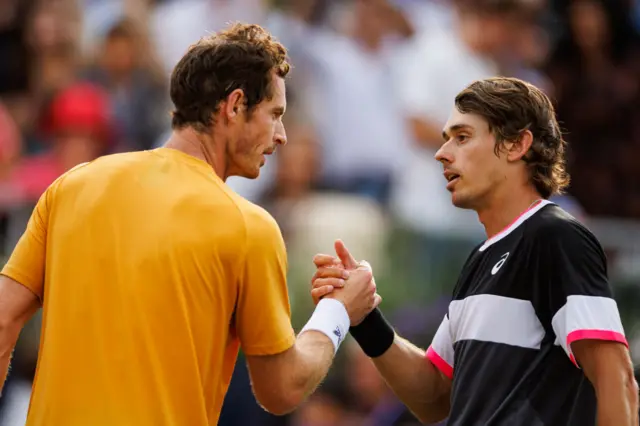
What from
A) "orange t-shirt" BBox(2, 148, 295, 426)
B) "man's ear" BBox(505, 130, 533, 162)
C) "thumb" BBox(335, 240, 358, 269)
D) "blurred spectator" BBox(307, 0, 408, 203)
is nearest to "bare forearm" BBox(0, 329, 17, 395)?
"orange t-shirt" BBox(2, 148, 295, 426)

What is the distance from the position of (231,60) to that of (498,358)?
149cm

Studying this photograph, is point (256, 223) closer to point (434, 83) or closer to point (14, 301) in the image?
point (14, 301)

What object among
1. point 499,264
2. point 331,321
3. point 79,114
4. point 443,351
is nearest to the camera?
point 499,264

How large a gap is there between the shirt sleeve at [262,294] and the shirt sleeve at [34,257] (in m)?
0.77

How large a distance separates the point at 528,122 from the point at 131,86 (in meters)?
6.26

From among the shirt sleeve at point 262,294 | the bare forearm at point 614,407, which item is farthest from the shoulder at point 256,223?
the bare forearm at point 614,407

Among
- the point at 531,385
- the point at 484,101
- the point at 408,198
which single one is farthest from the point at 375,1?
the point at 531,385

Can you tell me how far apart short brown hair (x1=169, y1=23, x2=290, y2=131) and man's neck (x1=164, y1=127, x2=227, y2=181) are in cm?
3

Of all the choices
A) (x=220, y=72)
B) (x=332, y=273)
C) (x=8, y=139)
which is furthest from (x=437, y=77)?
(x=220, y=72)

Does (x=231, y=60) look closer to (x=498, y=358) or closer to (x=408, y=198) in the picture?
(x=498, y=358)

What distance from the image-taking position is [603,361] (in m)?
4.25

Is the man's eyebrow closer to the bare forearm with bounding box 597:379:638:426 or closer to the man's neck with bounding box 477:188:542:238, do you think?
the man's neck with bounding box 477:188:542:238

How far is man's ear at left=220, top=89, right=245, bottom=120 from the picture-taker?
4570mm

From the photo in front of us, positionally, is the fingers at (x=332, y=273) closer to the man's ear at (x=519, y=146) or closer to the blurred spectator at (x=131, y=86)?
the man's ear at (x=519, y=146)
